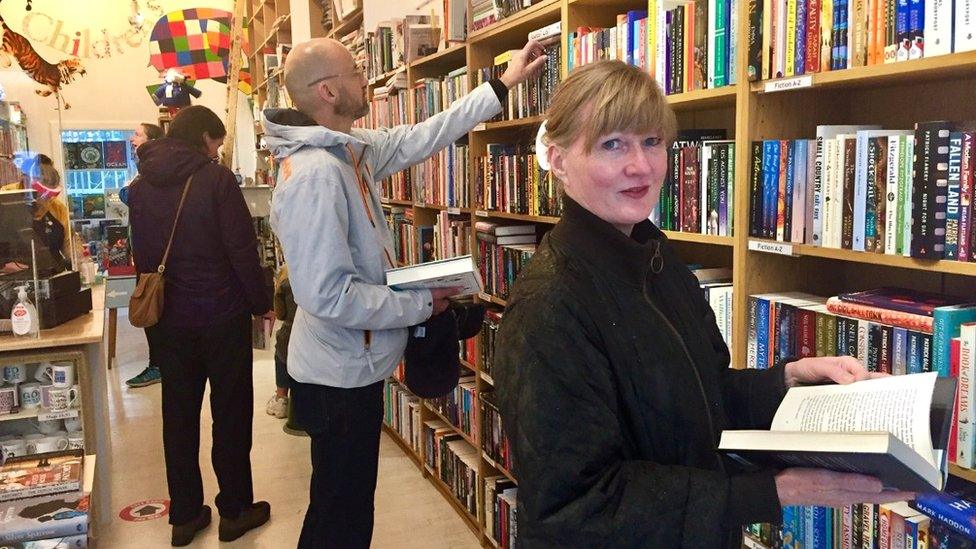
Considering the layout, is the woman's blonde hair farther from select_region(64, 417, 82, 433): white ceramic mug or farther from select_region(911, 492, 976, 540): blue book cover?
select_region(64, 417, 82, 433): white ceramic mug

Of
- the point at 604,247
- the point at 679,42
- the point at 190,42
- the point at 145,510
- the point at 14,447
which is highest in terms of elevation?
the point at 190,42

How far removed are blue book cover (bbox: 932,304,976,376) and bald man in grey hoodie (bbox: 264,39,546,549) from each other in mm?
1220

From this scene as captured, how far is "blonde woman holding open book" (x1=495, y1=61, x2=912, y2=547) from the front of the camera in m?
1.01

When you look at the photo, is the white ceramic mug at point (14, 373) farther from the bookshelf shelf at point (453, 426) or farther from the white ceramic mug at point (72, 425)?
the bookshelf shelf at point (453, 426)

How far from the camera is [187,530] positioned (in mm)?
3049

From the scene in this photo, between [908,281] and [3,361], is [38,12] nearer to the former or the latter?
[3,361]

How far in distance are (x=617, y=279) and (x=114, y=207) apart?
7603mm

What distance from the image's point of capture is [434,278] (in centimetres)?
202

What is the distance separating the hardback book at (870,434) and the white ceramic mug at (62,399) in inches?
111

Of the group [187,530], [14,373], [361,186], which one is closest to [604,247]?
[361,186]

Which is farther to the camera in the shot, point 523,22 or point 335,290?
point 523,22

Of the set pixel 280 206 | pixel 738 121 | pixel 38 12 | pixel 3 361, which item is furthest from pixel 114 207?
pixel 738 121

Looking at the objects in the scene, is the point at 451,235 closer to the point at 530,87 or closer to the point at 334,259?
the point at 530,87

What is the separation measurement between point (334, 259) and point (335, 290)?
8 centimetres
